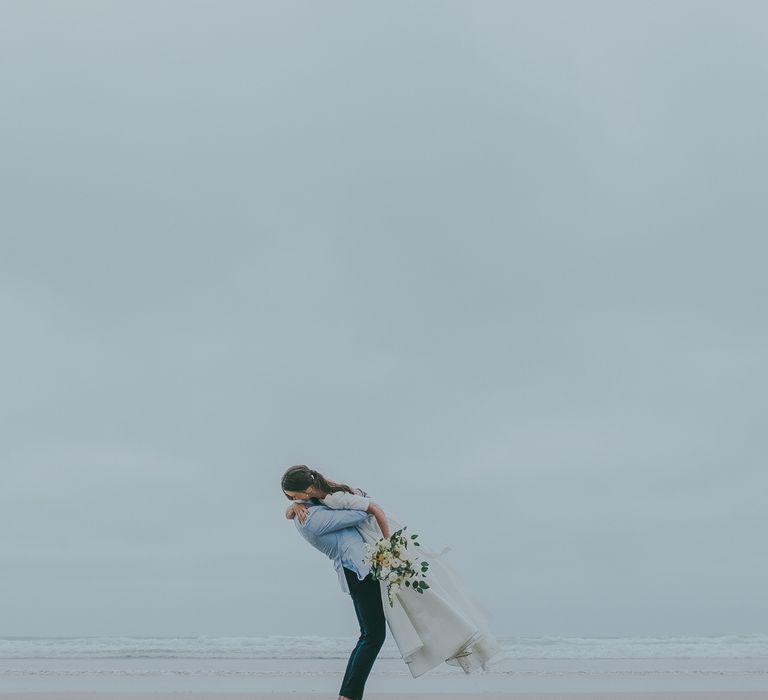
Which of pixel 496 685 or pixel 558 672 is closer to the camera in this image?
pixel 496 685

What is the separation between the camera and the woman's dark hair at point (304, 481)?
5.82 metres

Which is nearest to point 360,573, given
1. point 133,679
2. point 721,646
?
point 133,679

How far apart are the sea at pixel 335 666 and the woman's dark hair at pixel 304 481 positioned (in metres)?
1.62

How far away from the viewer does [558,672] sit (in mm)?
14344

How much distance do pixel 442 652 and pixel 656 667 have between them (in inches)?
417

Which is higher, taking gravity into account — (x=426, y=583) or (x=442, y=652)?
(x=426, y=583)

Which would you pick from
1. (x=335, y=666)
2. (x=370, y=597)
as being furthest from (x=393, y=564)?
(x=335, y=666)

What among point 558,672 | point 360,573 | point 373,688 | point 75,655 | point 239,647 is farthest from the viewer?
point 239,647

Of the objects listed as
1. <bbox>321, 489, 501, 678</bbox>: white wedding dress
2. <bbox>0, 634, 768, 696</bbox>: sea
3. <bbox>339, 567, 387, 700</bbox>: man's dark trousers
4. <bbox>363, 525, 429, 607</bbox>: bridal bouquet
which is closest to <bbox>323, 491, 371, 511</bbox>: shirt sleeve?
<bbox>321, 489, 501, 678</bbox>: white wedding dress

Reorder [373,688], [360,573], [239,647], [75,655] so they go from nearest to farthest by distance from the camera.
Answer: [360,573] < [373,688] < [75,655] < [239,647]

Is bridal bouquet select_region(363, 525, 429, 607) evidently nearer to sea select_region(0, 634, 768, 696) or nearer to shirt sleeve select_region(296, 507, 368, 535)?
shirt sleeve select_region(296, 507, 368, 535)

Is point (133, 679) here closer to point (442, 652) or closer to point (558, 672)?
point (558, 672)

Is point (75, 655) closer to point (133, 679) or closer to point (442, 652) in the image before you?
point (133, 679)

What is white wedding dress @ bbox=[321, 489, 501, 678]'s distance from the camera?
233 inches
